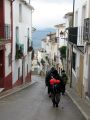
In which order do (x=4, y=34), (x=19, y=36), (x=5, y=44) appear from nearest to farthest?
(x=4, y=34)
(x=5, y=44)
(x=19, y=36)

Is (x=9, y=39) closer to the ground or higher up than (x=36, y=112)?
higher up

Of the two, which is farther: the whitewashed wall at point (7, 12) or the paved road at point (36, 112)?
the whitewashed wall at point (7, 12)

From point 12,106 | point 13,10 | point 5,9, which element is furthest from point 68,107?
point 13,10

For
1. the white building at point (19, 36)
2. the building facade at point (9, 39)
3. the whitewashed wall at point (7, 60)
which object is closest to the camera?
the building facade at point (9, 39)

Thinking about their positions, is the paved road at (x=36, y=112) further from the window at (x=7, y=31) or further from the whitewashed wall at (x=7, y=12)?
the whitewashed wall at (x=7, y=12)

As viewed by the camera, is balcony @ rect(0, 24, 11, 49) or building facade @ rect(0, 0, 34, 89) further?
building facade @ rect(0, 0, 34, 89)

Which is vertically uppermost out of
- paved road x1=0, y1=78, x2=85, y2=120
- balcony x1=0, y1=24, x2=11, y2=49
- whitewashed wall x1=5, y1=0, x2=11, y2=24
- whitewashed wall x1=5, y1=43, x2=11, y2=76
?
whitewashed wall x1=5, y1=0, x2=11, y2=24

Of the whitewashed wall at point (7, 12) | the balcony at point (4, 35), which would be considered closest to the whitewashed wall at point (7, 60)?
the balcony at point (4, 35)

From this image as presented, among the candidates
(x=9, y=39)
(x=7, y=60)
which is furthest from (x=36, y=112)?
(x=9, y=39)

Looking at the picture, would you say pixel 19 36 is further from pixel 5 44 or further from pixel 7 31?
pixel 5 44

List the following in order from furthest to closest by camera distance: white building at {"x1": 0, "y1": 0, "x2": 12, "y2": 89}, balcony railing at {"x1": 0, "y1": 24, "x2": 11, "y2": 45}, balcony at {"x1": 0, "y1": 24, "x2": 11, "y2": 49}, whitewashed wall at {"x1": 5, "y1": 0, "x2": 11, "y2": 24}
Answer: whitewashed wall at {"x1": 5, "y1": 0, "x2": 11, "y2": 24} < white building at {"x1": 0, "y1": 0, "x2": 12, "y2": 89} < balcony railing at {"x1": 0, "y1": 24, "x2": 11, "y2": 45} < balcony at {"x1": 0, "y1": 24, "x2": 11, "y2": 49}

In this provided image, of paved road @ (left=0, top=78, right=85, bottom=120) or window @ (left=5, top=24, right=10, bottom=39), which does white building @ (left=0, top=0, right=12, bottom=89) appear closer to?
window @ (left=5, top=24, right=10, bottom=39)

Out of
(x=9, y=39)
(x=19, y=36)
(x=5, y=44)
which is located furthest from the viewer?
(x=19, y=36)

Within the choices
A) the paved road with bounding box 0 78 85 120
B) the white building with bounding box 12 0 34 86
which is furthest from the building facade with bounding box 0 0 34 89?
the paved road with bounding box 0 78 85 120
